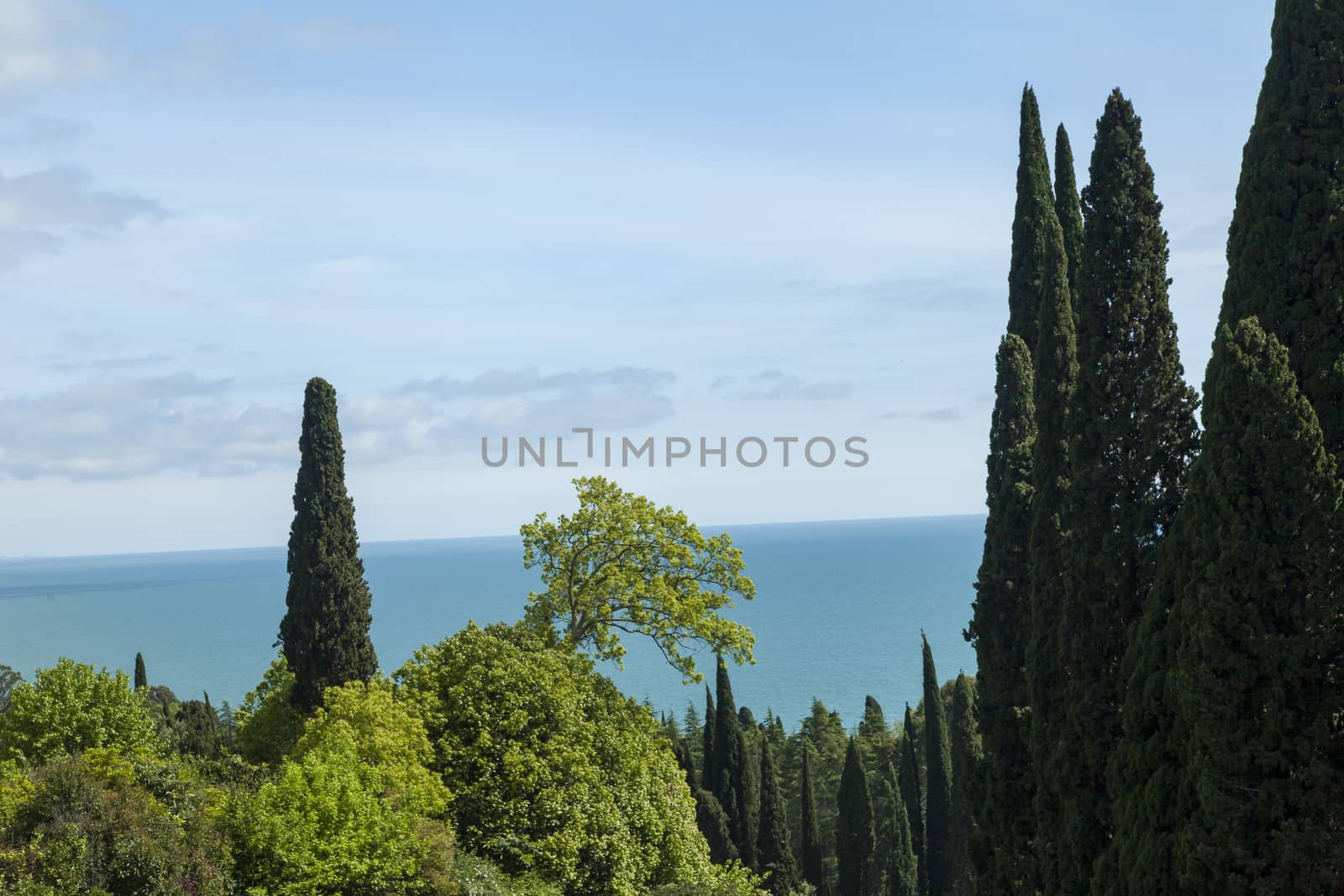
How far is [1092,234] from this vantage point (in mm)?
12039

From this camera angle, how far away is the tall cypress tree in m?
11.0

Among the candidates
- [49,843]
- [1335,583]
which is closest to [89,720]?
[49,843]

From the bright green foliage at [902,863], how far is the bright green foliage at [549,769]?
19.7 m

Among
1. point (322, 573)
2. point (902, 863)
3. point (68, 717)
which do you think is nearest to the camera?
point (68, 717)

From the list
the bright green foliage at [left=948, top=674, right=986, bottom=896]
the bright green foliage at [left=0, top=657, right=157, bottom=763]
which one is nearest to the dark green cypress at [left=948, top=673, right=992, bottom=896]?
the bright green foliage at [left=948, top=674, right=986, bottom=896]

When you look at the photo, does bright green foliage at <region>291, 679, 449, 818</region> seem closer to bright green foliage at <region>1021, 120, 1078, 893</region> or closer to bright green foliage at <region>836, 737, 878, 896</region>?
bright green foliage at <region>1021, 120, 1078, 893</region>

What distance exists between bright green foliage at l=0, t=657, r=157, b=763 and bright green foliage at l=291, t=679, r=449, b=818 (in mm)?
5596

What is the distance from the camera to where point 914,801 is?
41.3 m

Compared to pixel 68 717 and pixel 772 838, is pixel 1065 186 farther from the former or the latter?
pixel 772 838

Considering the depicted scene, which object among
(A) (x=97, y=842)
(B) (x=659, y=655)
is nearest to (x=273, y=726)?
(A) (x=97, y=842)

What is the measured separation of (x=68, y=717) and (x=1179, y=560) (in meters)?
19.6

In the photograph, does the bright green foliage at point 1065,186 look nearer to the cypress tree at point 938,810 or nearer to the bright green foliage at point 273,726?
the bright green foliage at point 273,726

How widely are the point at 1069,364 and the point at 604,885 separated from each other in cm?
1082

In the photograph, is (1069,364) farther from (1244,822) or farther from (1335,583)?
(1244,822)
